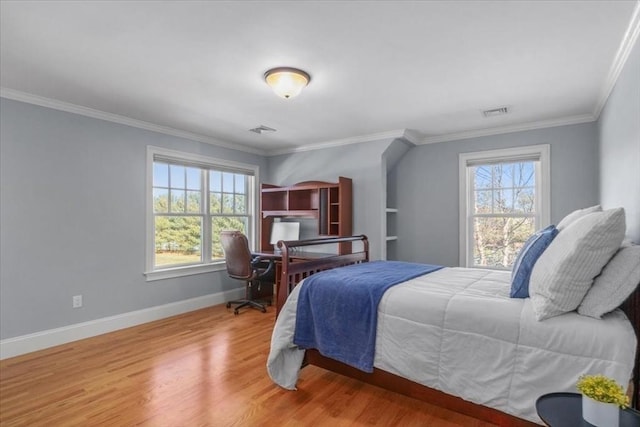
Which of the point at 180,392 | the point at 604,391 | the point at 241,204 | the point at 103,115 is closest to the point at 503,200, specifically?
the point at 604,391

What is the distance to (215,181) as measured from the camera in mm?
4789

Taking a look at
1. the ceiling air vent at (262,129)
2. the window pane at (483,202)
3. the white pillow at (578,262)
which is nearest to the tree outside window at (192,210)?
the ceiling air vent at (262,129)

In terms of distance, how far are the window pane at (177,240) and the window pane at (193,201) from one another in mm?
123

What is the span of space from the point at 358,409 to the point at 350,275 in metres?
0.86

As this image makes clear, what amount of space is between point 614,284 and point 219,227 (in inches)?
172

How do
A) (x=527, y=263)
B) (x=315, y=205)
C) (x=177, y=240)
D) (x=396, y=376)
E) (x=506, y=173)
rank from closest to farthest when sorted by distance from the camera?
(x=527, y=263) < (x=396, y=376) < (x=506, y=173) < (x=177, y=240) < (x=315, y=205)

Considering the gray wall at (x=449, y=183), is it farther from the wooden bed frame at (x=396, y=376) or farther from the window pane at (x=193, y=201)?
the window pane at (x=193, y=201)

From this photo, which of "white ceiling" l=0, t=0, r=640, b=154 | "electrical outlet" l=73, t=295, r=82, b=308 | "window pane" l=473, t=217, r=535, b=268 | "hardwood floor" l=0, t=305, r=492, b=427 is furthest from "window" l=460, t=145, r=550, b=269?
"electrical outlet" l=73, t=295, r=82, b=308

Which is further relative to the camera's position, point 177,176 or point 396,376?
point 177,176

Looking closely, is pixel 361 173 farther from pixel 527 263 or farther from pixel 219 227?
pixel 527 263

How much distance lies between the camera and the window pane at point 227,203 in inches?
193

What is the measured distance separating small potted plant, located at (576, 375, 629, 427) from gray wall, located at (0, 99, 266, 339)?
4033 millimetres

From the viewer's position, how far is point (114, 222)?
12.0 ft

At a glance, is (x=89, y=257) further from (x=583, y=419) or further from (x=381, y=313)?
(x=583, y=419)
